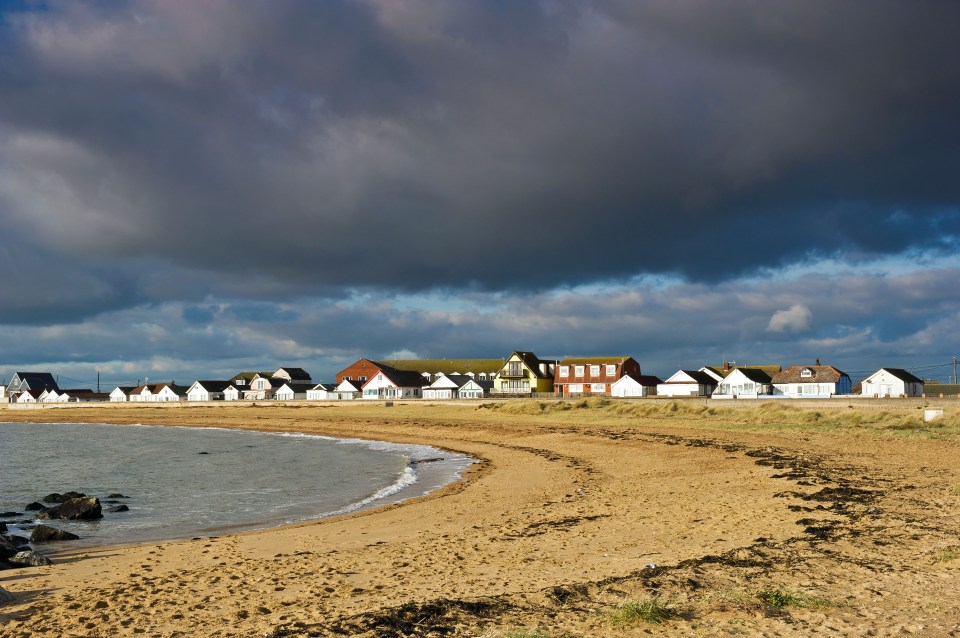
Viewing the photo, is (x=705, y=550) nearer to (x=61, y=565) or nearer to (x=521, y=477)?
(x=61, y=565)

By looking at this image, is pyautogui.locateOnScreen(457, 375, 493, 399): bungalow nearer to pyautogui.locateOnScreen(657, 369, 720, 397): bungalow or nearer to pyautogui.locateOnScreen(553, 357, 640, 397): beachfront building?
pyautogui.locateOnScreen(553, 357, 640, 397): beachfront building

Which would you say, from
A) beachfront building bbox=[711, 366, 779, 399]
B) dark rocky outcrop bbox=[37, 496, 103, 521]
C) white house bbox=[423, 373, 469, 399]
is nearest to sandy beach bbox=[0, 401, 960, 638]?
dark rocky outcrop bbox=[37, 496, 103, 521]

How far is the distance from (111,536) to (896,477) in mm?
22404

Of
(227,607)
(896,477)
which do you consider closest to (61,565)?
(227,607)

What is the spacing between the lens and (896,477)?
2039cm

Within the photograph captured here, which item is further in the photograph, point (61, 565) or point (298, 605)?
point (61, 565)

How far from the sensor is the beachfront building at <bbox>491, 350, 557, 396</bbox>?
11312 centimetres

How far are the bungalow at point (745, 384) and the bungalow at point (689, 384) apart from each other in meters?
2.79

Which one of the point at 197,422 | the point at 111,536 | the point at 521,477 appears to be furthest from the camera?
the point at 197,422

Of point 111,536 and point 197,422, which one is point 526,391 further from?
point 111,536

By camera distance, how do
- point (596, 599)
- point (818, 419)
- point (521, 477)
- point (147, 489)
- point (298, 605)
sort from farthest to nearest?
point (818, 419) → point (147, 489) → point (521, 477) → point (298, 605) → point (596, 599)

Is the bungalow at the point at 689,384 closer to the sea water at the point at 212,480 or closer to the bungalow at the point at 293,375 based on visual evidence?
the sea water at the point at 212,480

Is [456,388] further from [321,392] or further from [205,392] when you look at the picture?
[205,392]

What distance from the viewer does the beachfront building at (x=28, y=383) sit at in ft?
571
